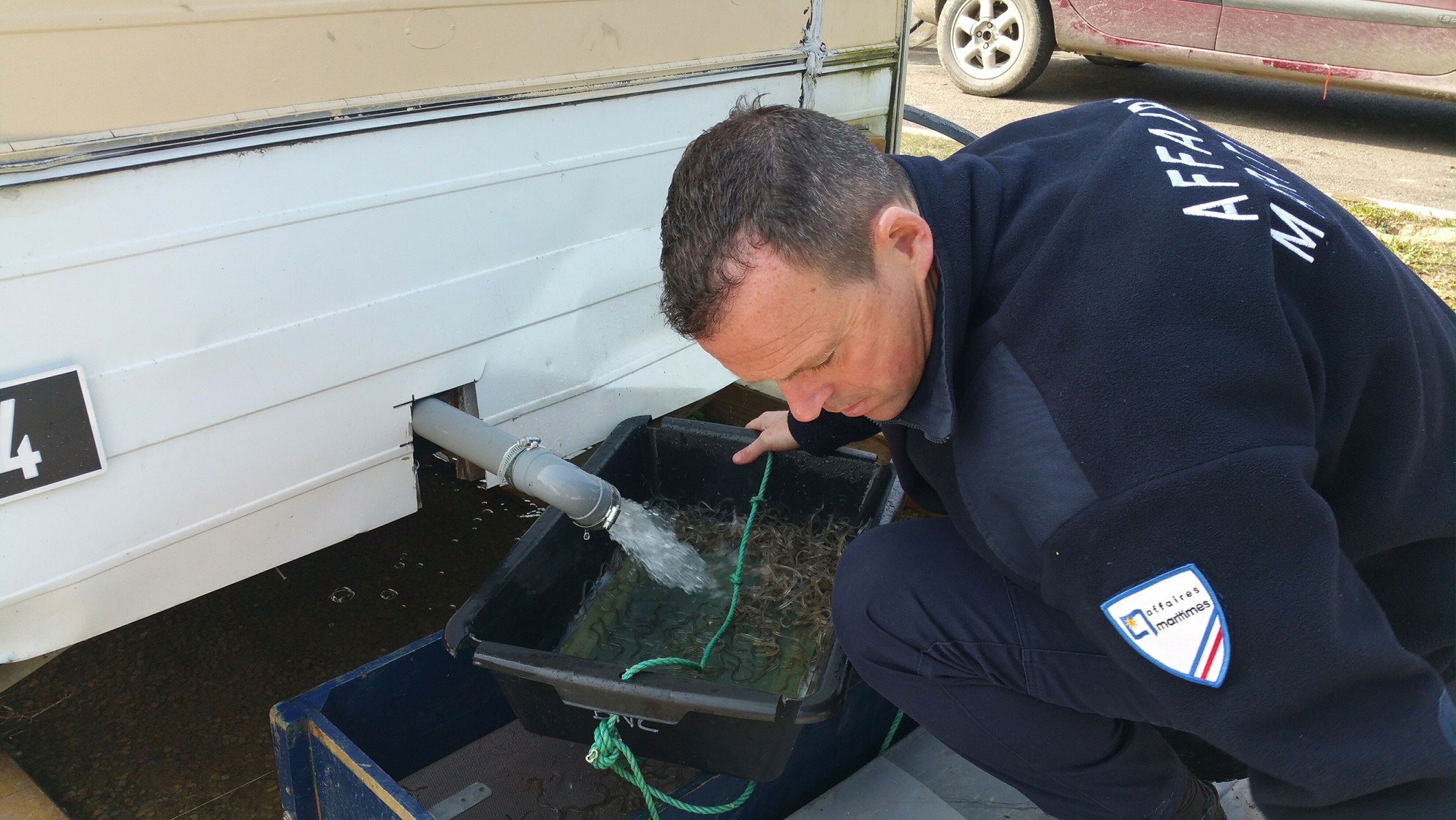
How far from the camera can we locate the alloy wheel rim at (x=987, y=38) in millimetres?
7227

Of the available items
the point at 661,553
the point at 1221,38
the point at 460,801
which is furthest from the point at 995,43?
the point at 460,801

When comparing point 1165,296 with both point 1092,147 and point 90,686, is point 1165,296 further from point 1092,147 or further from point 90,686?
point 90,686

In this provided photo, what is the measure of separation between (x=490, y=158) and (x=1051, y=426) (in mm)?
1236

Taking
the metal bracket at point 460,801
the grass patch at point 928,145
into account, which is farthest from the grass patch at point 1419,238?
the metal bracket at point 460,801

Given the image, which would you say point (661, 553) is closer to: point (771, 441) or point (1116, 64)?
point (771, 441)

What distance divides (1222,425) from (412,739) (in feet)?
5.12

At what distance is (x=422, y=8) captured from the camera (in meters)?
1.80

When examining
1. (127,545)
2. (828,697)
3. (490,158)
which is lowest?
(828,697)

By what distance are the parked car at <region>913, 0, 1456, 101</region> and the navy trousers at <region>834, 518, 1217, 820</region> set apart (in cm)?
577

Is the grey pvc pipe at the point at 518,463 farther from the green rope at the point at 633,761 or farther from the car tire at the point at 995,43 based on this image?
the car tire at the point at 995,43

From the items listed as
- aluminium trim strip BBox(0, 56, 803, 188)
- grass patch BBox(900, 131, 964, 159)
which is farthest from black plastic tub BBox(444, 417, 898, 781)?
grass patch BBox(900, 131, 964, 159)

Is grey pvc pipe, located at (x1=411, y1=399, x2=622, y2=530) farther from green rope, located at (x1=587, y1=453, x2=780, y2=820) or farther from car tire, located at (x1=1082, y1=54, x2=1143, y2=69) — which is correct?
car tire, located at (x1=1082, y1=54, x2=1143, y2=69)

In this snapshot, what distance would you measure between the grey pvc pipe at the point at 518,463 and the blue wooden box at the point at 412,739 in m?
0.33

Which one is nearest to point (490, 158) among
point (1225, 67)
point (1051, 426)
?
point (1051, 426)
